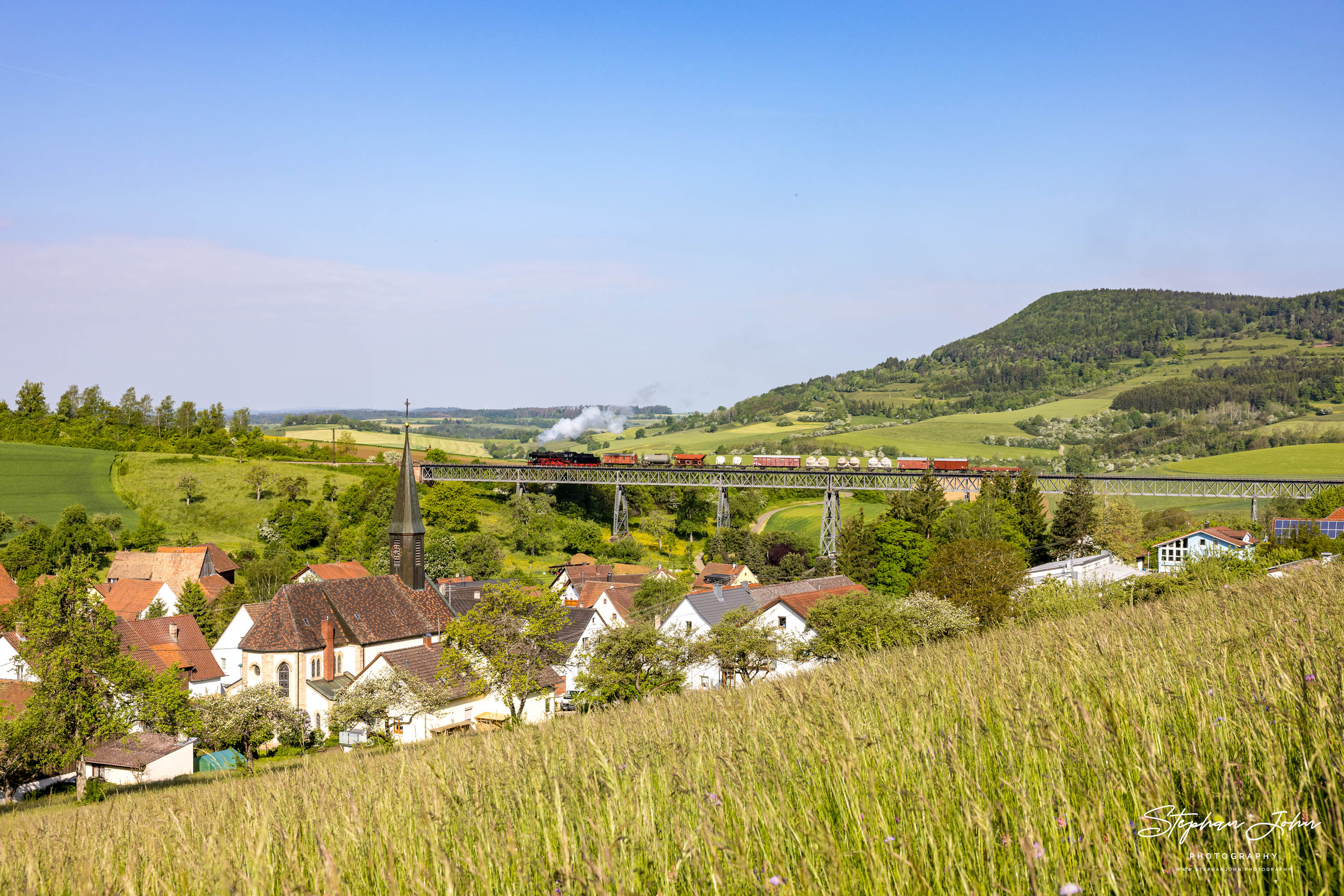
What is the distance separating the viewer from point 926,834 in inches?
95.0

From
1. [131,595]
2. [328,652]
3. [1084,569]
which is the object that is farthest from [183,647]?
[1084,569]

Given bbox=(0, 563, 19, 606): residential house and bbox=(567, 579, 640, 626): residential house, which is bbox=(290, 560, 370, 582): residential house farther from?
bbox=(0, 563, 19, 606): residential house

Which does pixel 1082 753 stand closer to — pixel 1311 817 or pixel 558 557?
pixel 1311 817

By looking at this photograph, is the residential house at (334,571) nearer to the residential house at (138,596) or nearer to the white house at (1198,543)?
the residential house at (138,596)

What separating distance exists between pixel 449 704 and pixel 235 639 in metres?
16.8

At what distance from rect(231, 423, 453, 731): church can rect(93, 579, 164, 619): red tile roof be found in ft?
50.2

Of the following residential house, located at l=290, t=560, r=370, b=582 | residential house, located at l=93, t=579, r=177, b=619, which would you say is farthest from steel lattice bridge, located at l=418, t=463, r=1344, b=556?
residential house, located at l=93, t=579, r=177, b=619

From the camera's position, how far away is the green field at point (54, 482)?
75750 mm

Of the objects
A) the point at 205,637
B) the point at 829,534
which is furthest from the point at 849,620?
the point at 829,534

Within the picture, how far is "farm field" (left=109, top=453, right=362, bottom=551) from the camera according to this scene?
77.8 m

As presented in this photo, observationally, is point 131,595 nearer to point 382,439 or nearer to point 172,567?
point 172,567

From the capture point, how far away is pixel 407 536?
4928 cm

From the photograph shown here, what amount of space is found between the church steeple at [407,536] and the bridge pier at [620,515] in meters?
29.8

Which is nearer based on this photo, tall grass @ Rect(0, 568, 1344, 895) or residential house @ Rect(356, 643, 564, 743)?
tall grass @ Rect(0, 568, 1344, 895)
